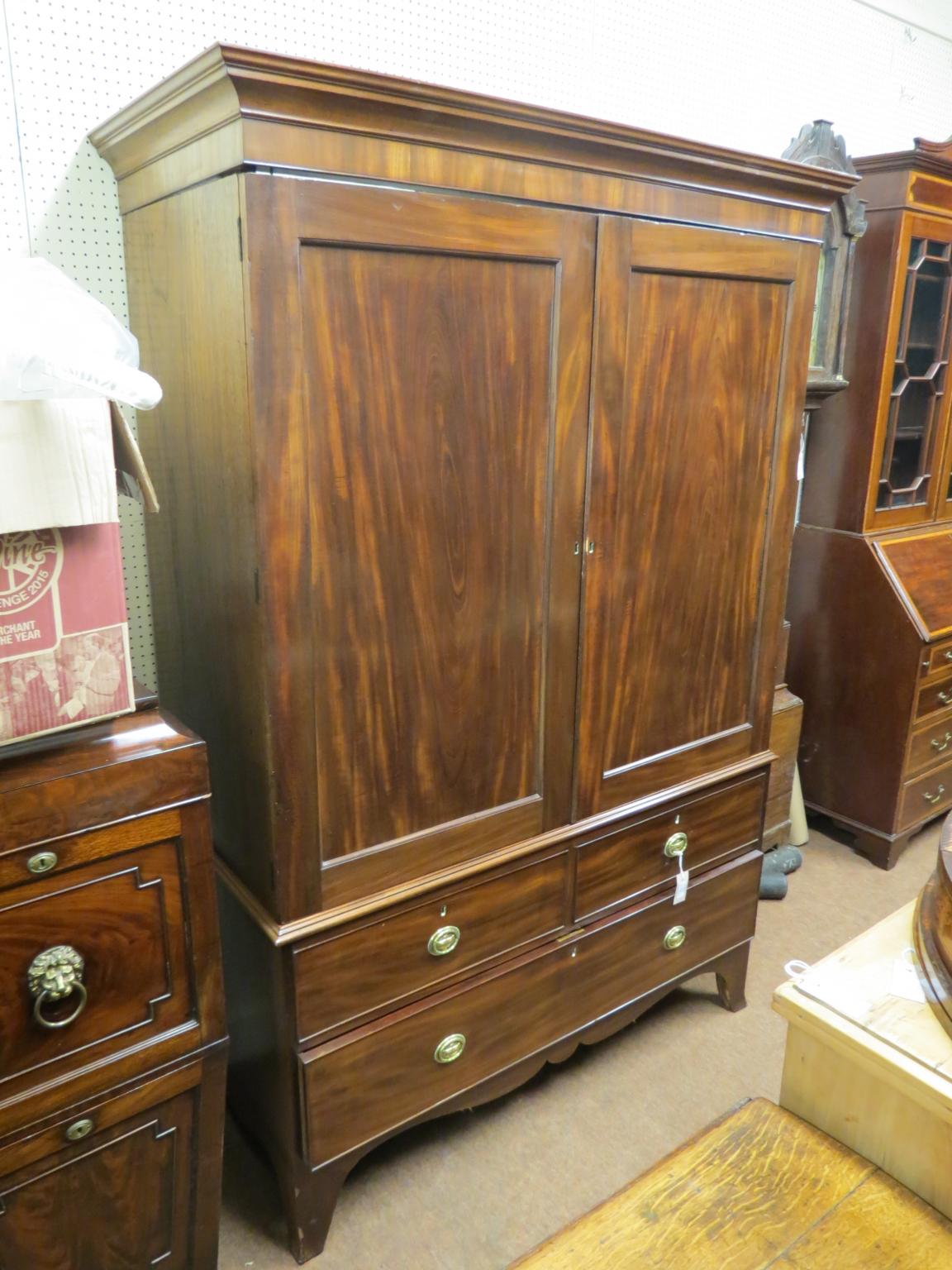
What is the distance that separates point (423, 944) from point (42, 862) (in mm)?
674

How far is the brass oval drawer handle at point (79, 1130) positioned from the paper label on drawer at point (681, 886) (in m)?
1.19

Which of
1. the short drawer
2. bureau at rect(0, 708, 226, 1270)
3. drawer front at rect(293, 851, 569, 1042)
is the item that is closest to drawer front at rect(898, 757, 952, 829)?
the short drawer

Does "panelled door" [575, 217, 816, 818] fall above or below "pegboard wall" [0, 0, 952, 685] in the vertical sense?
below

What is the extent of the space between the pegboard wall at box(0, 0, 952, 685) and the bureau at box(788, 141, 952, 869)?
1.36 ft

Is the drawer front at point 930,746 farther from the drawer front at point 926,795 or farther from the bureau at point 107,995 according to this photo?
the bureau at point 107,995

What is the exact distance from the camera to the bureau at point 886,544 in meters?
2.55

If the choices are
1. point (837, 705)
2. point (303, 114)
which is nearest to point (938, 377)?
point (837, 705)

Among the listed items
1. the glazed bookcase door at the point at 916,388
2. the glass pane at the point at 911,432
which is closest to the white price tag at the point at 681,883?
the glazed bookcase door at the point at 916,388

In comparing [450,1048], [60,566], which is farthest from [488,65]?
[450,1048]

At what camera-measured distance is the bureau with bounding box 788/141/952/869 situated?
2551 mm

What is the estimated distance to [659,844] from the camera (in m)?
1.90

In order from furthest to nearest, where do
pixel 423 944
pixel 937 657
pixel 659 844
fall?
pixel 937 657, pixel 659 844, pixel 423 944

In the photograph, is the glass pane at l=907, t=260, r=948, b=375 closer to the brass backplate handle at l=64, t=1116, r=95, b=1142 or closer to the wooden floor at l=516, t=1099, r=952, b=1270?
the wooden floor at l=516, t=1099, r=952, b=1270

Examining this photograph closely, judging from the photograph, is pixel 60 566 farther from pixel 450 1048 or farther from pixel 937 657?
pixel 937 657
